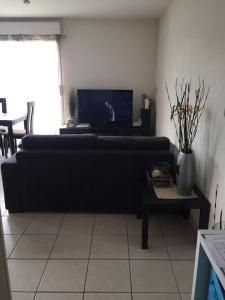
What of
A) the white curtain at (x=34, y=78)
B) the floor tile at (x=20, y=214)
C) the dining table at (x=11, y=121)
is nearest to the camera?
the floor tile at (x=20, y=214)

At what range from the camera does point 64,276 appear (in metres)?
1.79

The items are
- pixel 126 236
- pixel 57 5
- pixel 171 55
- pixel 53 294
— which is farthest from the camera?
pixel 57 5

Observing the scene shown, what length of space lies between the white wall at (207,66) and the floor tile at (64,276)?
1.12 metres

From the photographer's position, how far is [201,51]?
229 cm

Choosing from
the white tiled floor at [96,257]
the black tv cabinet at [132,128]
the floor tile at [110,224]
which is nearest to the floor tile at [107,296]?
the white tiled floor at [96,257]

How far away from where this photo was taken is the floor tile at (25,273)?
171 cm

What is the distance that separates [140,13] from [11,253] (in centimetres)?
421

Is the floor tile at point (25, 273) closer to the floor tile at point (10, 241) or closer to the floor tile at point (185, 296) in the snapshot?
the floor tile at point (10, 241)

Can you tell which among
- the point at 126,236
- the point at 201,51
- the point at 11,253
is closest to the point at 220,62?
the point at 201,51

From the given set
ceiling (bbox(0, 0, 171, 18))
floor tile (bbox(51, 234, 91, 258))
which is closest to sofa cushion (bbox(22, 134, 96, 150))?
floor tile (bbox(51, 234, 91, 258))

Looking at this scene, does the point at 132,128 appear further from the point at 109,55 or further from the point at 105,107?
the point at 109,55

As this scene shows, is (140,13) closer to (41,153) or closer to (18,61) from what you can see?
(18,61)

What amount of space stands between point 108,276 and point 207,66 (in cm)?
184

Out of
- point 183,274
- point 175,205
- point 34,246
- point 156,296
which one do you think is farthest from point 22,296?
point 175,205
